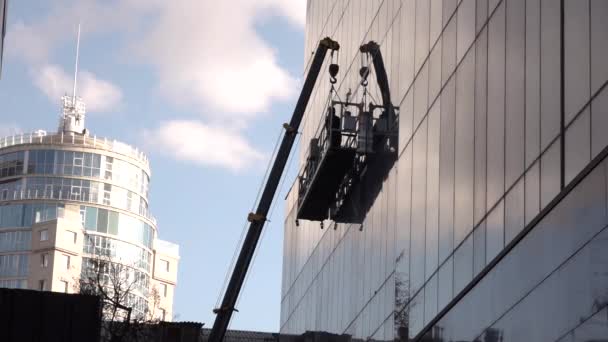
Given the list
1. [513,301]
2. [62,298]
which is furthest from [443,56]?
[62,298]

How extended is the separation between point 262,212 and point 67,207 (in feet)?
377

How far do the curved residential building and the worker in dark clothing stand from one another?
370 ft

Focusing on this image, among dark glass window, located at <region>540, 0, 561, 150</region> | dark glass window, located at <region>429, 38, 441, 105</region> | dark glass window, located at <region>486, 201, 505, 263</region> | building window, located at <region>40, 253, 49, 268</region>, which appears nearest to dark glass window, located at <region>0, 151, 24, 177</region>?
building window, located at <region>40, 253, 49, 268</region>

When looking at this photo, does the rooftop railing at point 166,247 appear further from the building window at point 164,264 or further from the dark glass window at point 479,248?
the dark glass window at point 479,248

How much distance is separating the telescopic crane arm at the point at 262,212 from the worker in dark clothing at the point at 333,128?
24.0ft

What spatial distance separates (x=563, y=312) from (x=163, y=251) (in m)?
167

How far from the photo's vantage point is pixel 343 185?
45594 mm

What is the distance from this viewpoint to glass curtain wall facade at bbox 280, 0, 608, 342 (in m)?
19.1

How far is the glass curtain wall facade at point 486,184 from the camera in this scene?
19078mm

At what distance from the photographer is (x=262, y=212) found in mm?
53500

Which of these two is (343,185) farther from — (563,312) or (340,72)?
(563,312)

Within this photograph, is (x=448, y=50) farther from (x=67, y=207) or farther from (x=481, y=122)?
(x=67, y=207)

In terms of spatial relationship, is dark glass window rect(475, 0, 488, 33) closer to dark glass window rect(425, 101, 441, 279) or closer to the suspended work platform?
dark glass window rect(425, 101, 441, 279)

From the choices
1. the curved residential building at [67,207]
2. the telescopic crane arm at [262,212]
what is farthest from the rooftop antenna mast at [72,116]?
the telescopic crane arm at [262,212]
